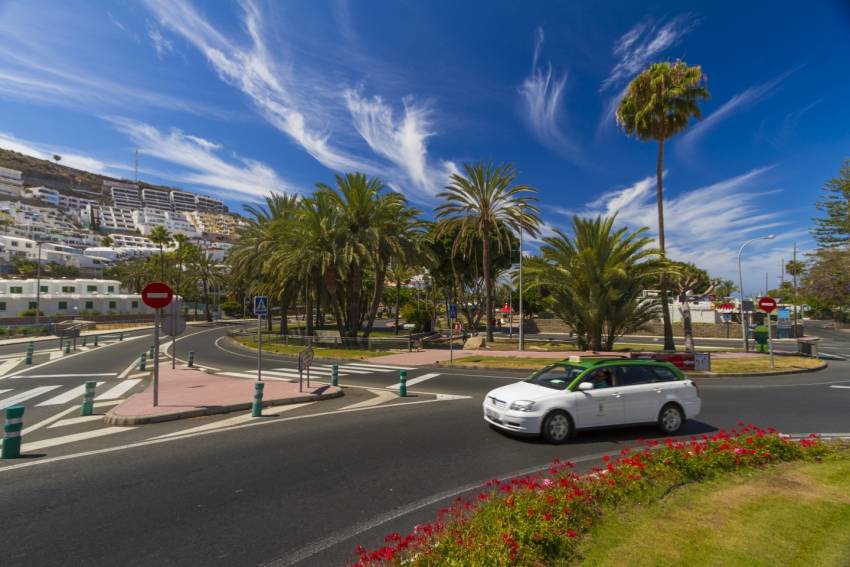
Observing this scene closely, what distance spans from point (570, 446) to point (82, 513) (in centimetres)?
744

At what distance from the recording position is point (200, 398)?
1201cm

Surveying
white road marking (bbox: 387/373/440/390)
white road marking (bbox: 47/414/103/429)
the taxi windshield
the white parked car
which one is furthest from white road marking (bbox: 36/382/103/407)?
the taxi windshield

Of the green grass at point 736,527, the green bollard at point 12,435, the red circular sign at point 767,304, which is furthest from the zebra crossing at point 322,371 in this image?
the red circular sign at point 767,304

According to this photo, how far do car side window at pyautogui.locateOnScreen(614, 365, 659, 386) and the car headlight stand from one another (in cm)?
201

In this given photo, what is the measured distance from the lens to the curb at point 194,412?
31.4 feet

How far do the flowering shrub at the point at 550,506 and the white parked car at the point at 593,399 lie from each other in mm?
1123

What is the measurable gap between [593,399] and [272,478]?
5.89 m

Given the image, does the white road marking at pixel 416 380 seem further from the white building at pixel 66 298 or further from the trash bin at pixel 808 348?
the white building at pixel 66 298

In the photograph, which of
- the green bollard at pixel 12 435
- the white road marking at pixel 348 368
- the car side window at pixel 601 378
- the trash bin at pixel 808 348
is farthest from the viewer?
the trash bin at pixel 808 348

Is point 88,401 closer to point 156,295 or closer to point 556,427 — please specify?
point 156,295

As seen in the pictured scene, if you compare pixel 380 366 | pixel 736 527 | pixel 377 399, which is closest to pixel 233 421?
pixel 377 399

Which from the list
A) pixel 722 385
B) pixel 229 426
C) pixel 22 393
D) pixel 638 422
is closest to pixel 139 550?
pixel 229 426

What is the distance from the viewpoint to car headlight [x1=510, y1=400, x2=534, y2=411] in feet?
25.2

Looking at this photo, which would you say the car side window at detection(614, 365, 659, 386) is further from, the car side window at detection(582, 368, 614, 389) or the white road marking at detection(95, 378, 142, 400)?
the white road marking at detection(95, 378, 142, 400)
